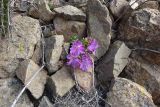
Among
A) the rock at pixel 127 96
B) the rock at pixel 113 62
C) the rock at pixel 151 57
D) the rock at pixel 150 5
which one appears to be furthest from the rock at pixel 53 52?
the rock at pixel 150 5

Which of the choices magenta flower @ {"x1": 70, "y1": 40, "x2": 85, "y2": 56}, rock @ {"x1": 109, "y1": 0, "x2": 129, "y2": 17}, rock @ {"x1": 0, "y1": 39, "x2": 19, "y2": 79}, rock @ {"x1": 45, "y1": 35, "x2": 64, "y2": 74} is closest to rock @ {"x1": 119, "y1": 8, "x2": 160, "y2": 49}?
rock @ {"x1": 109, "y1": 0, "x2": 129, "y2": 17}

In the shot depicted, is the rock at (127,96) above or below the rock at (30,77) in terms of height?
below

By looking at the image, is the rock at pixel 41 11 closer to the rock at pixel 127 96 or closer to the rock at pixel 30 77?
the rock at pixel 30 77

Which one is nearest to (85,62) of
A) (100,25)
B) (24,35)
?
(100,25)

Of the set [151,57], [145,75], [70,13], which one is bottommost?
[145,75]

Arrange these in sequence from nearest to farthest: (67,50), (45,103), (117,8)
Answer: (45,103) < (67,50) < (117,8)

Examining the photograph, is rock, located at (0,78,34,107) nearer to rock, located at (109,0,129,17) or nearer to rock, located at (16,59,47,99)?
rock, located at (16,59,47,99)

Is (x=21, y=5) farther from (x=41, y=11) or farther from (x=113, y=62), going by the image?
Result: (x=113, y=62)
